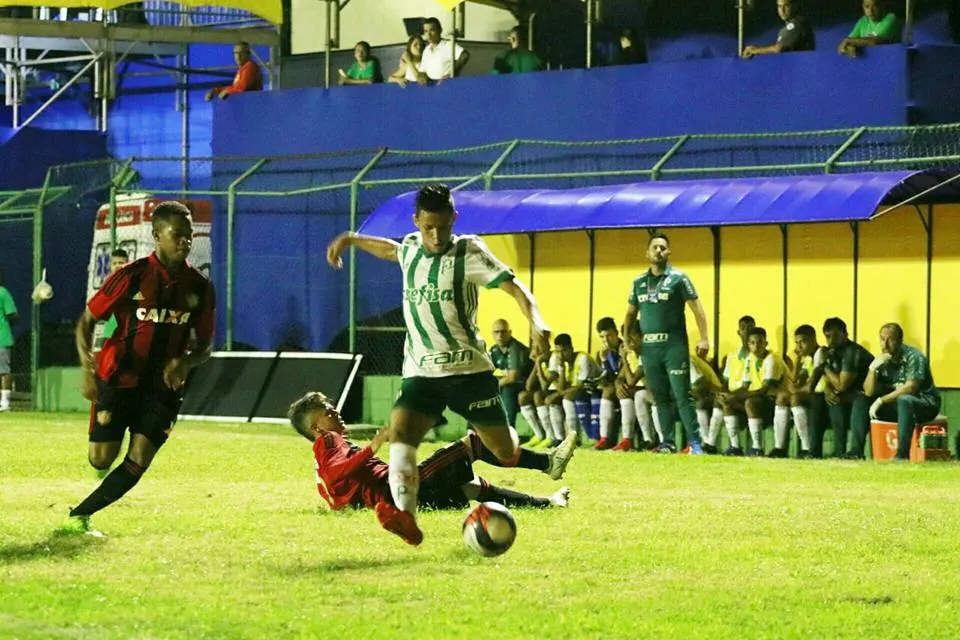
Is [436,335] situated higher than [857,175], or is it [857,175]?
[857,175]

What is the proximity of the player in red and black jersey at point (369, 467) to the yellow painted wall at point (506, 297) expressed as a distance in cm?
1060

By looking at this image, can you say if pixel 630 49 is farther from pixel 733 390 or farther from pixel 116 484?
pixel 116 484

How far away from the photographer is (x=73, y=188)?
30578 millimetres

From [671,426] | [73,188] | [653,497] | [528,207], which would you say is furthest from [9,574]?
[73,188]

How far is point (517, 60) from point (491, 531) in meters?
17.9

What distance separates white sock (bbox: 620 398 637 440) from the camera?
70.1ft

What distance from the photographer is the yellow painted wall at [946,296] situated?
20.1m

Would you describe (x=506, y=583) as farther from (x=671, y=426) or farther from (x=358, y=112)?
(x=358, y=112)

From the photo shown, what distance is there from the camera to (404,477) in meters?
10.6

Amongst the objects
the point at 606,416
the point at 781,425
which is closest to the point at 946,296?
the point at 781,425

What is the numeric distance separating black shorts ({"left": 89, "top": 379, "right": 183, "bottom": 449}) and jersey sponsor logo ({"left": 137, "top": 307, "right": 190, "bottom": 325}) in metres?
0.42

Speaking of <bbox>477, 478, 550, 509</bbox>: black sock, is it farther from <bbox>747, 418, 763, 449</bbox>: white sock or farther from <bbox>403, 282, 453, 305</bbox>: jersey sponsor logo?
<bbox>747, 418, 763, 449</bbox>: white sock

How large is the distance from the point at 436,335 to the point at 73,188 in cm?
2094

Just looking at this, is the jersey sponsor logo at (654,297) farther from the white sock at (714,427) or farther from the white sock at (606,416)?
the white sock at (606,416)
